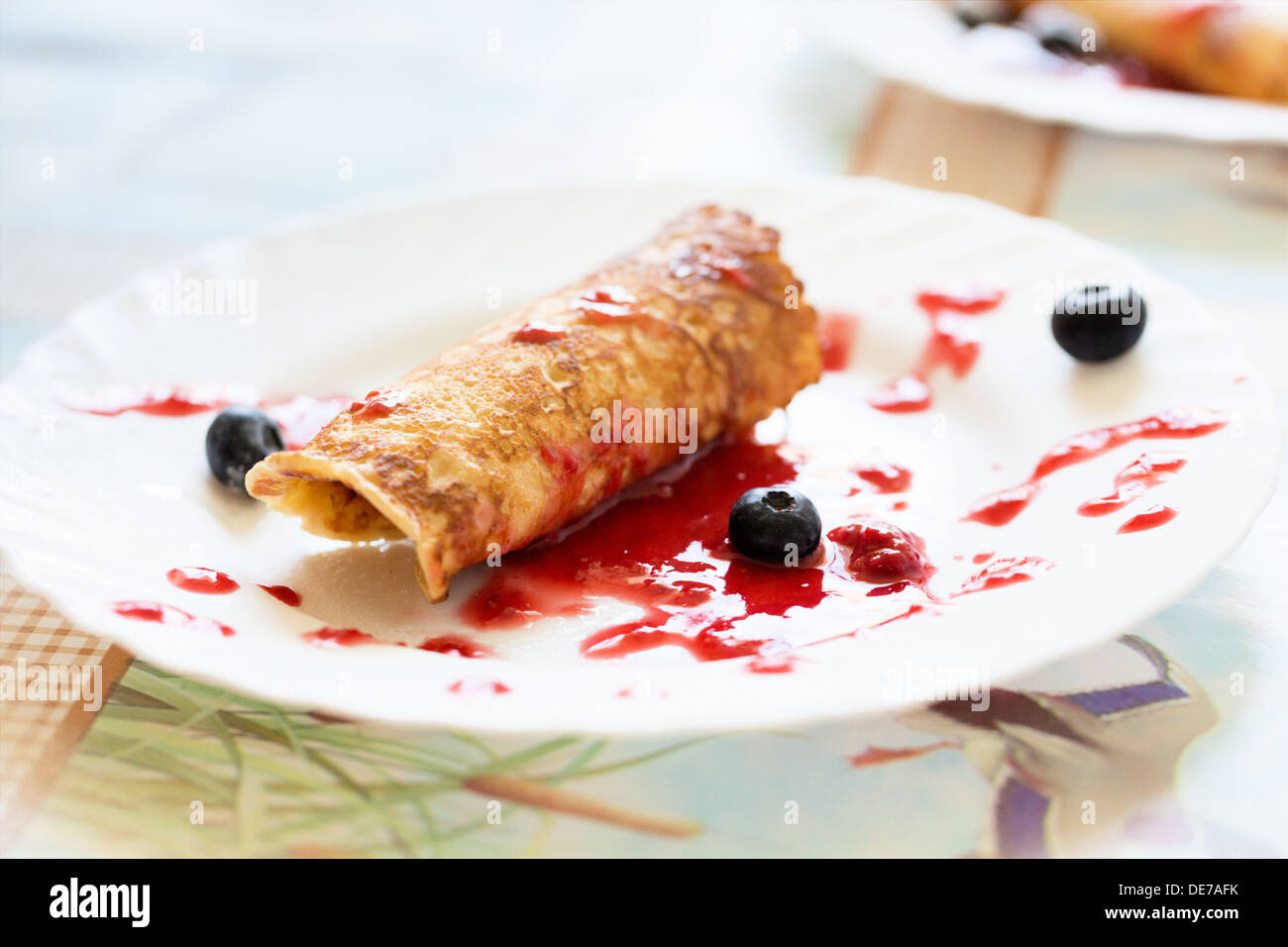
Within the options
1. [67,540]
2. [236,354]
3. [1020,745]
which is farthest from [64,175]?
[1020,745]

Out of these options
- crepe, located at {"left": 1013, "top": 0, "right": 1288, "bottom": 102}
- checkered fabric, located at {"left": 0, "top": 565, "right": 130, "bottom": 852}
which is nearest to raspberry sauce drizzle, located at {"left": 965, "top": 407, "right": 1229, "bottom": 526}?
checkered fabric, located at {"left": 0, "top": 565, "right": 130, "bottom": 852}

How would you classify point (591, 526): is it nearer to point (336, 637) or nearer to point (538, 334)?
point (538, 334)

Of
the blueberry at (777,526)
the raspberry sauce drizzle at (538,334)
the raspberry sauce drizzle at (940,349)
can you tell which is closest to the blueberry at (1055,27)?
the raspberry sauce drizzle at (940,349)

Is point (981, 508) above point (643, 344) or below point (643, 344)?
below

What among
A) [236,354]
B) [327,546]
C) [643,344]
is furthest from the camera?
[236,354]

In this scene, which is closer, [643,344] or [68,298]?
[643,344]

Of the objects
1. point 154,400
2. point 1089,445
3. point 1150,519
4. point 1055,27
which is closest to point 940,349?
point 1089,445
